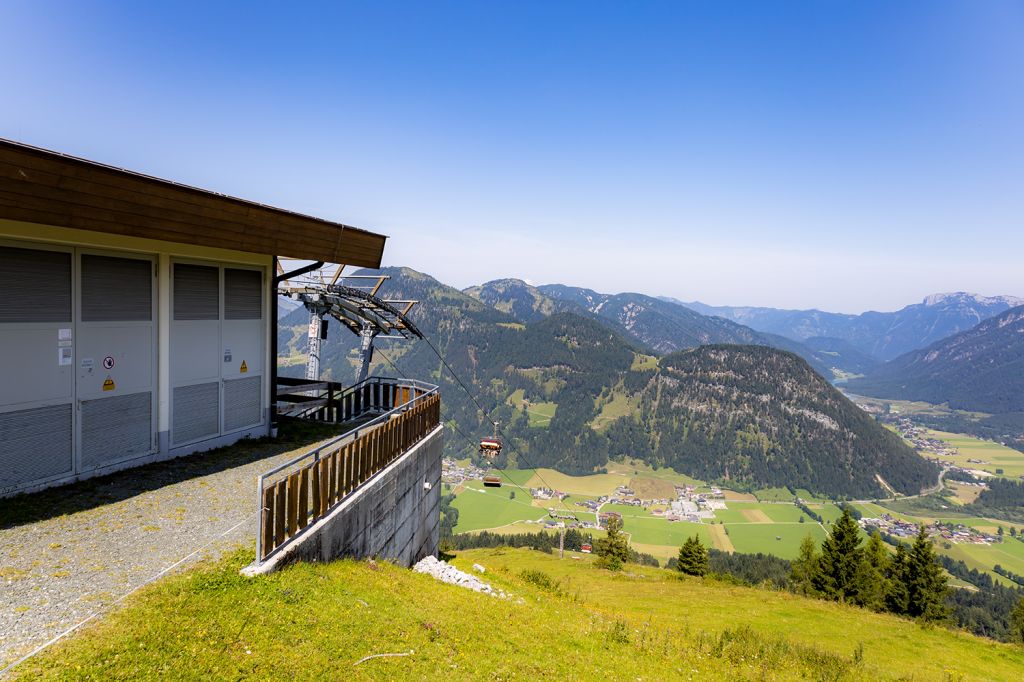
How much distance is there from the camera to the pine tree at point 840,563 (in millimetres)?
37281

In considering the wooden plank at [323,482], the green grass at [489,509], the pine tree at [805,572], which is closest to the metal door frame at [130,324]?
the wooden plank at [323,482]

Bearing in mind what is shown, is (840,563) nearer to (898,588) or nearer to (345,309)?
(898,588)

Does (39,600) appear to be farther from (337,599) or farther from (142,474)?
(142,474)

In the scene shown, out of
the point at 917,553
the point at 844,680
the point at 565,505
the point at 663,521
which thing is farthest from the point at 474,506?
the point at 844,680

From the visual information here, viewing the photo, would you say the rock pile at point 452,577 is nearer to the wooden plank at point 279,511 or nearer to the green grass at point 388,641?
the green grass at point 388,641

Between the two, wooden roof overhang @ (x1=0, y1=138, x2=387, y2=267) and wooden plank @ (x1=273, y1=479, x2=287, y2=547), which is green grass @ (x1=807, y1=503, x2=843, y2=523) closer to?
wooden roof overhang @ (x1=0, y1=138, x2=387, y2=267)

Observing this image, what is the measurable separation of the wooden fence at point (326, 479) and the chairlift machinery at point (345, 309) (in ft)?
27.6

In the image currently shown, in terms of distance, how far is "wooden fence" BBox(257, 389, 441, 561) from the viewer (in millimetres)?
6758

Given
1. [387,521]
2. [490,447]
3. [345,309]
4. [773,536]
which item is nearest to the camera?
[387,521]

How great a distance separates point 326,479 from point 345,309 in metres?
15.4

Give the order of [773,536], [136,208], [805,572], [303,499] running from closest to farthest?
1. [303,499]
2. [136,208]
3. [805,572]
4. [773,536]

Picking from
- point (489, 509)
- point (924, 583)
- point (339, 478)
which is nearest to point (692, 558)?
point (924, 583)

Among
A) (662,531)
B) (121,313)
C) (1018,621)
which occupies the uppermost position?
(121,313)

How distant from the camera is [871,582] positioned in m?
37.9
